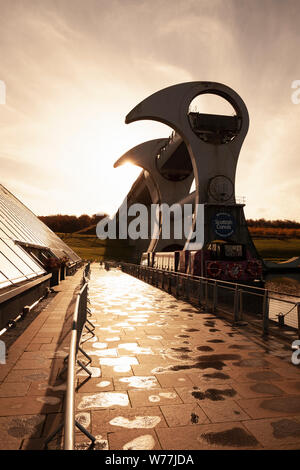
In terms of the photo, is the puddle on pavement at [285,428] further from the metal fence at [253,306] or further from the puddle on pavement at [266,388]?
the metal fence at [253,306]

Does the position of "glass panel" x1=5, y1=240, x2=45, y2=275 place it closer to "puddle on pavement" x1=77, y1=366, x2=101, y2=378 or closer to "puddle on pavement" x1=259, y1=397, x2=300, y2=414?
"puddle on pavement" x1=77, y1=366, x2=101, y2=378

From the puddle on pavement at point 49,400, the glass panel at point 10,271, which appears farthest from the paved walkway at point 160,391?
the glass panel at point 10,271

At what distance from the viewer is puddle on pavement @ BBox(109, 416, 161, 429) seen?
4.03 m

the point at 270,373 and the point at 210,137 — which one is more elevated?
the point at 210,137

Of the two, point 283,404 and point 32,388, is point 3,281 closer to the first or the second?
point 32,388

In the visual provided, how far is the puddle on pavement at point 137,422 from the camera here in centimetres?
403

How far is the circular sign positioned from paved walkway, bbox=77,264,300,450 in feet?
83.9

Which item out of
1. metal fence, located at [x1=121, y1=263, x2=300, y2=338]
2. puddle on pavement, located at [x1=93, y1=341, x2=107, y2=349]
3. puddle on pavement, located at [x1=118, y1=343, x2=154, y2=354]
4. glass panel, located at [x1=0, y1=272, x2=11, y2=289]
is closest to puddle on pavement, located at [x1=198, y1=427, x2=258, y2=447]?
puddle on pavement, located at [x1=118, y1=343, x2=154, y2=354]

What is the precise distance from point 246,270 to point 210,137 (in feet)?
69.7

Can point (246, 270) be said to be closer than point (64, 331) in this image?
No

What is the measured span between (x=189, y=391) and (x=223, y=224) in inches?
1187
